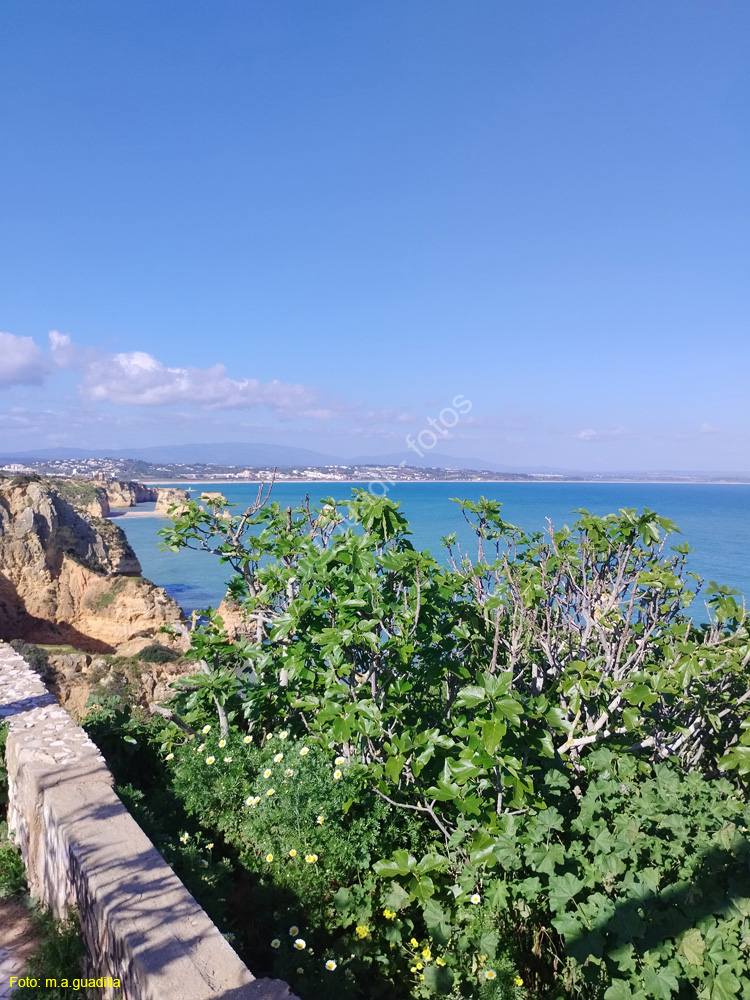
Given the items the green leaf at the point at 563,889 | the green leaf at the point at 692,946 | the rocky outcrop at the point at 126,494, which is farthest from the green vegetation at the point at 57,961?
the rocky outcrop at the point at 126,494

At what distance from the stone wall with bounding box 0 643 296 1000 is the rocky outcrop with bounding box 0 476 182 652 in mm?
Result: 20534

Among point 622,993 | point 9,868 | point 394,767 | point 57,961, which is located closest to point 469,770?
point 394,767

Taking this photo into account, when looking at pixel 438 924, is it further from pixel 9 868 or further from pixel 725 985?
pixel 9 868

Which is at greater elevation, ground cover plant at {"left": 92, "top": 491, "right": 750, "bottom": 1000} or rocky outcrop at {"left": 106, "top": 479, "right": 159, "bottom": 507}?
ground cover plant at {"left": 92, "top": 491, "right": 750, "bottom": 1000}

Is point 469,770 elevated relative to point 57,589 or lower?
elevated

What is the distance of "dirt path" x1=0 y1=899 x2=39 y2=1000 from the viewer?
3248 mm

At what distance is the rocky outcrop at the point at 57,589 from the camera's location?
24.2 metres

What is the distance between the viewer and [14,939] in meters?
3.53

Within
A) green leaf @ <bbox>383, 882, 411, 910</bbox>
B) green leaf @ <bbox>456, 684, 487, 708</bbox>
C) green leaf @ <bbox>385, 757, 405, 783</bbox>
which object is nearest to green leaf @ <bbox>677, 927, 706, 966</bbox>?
green leaf @ <bbox>456, 684, 487, 708</bbox>

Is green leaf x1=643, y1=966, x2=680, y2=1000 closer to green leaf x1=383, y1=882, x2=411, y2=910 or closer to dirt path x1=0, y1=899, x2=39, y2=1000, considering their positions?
green leaf x1=383, y1=882, x2=411, y2=910

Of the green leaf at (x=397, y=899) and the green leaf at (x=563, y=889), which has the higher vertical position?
the green leaf at (x=563, y=889)

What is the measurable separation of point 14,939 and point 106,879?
1162 millimetres

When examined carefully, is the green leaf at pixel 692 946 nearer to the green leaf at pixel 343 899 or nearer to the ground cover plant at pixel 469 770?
the ground cover plant at pixel 469 770

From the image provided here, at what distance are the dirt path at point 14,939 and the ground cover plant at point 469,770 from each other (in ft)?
3.91
